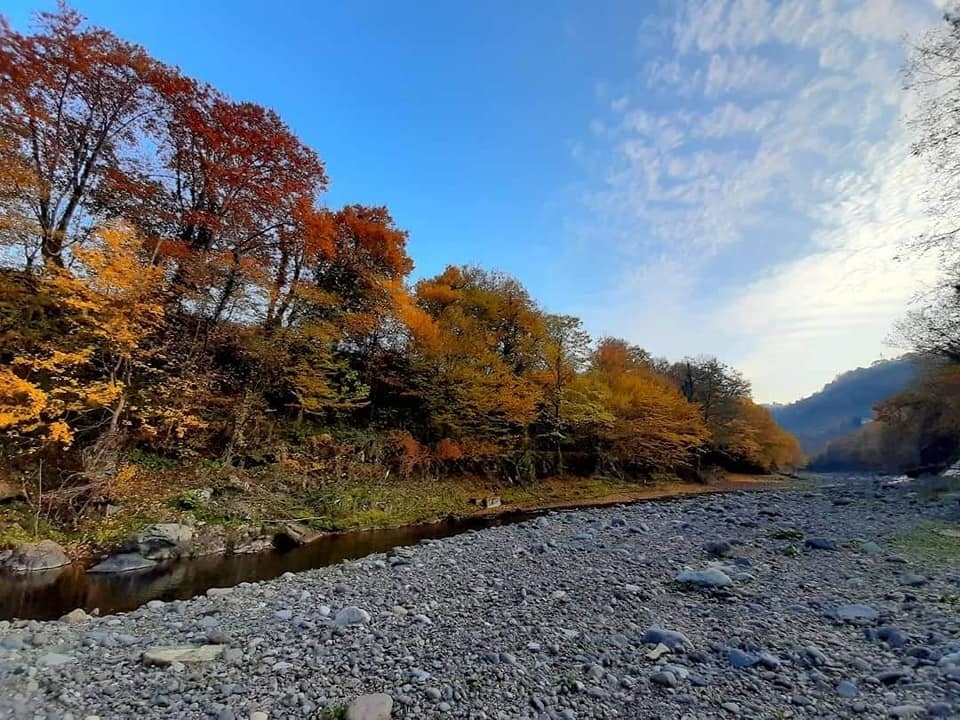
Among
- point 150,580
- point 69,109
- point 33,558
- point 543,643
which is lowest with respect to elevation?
point 150,580

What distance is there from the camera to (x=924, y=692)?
145 inches

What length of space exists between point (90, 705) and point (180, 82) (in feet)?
75.4

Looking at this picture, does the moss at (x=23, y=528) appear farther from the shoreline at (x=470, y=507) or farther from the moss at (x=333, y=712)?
the moss at (x=333, y=712)

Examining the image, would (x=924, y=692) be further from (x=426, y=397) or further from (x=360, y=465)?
(x=426, y=397)

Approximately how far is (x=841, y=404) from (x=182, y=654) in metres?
214

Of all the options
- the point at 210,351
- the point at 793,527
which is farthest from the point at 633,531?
the point at 210,351

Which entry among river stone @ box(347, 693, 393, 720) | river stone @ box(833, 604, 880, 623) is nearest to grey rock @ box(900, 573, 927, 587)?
river stone @ box(833, 604, 880, 623)

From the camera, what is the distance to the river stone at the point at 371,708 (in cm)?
360

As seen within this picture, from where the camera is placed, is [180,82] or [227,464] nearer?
[227,464]

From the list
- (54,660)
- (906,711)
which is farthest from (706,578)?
(54,660)

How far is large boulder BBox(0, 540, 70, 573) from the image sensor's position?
942 cm

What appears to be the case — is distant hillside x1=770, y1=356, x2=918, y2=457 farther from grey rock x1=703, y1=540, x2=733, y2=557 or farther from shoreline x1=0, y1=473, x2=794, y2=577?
grey rock x1=703, y1=540, x2=733, y2=557

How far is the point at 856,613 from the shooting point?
5.41 metres

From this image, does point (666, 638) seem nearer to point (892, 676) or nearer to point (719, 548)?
point (892, 676)
